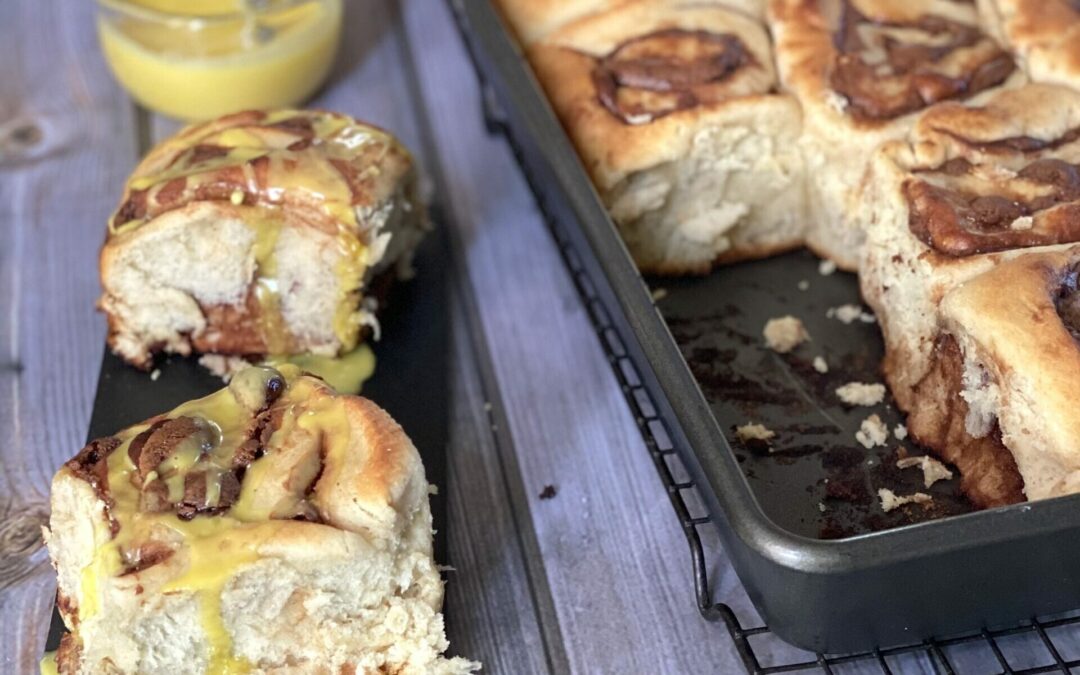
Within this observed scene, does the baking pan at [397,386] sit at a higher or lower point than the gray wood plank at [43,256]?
higher

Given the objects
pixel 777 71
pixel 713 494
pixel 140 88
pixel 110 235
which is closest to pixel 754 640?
pixel 713 494

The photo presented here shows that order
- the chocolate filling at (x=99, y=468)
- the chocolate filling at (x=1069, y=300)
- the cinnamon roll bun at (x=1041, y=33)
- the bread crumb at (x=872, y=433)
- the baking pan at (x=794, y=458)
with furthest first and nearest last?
the cinnamon roll bun at (x=1041, y=33) → the bread crumb at (x=872, y=433) → the chocolate filling at (x=1069, y=300) → the chocolate filling at (x=99, y=468) → the baking pan at (x=794, y=458)

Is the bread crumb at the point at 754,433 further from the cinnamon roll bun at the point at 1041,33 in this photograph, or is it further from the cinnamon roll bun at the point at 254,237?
the cinnamon roll bun at the point at 1041,33

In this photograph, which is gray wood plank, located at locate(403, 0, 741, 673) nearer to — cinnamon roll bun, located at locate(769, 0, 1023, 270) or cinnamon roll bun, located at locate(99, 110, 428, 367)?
cinnamon roll bun, located at locate(99, 110, 428, 367)

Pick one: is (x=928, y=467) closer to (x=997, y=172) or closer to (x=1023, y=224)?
(x=1023, y=224)

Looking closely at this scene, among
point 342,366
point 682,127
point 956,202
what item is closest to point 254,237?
point 342,366

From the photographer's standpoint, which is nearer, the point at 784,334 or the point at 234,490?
the point at 234,490

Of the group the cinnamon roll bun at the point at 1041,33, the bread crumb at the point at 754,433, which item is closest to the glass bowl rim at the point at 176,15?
the bread crumb at the point at 754,433
